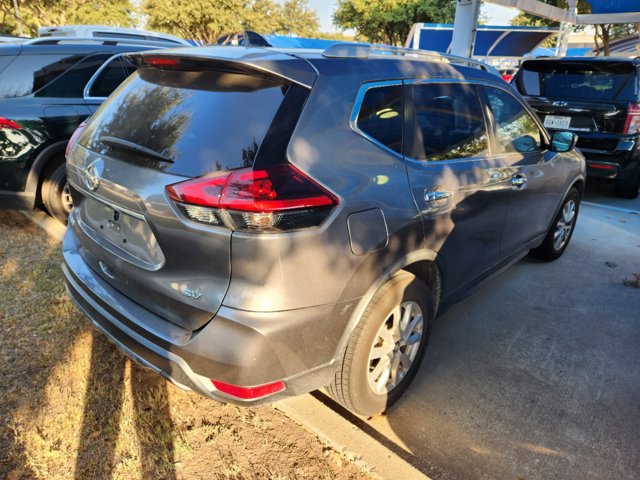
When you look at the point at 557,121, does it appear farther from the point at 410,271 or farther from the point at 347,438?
the point at 347,438

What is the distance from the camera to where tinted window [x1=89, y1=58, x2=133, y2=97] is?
15.6 ft

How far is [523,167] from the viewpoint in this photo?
10.7 ft

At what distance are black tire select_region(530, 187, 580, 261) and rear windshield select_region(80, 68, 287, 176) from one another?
3.41 m

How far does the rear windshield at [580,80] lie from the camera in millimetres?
6125

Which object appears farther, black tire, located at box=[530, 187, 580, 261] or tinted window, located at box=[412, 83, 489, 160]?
black tire, located at box=[530, 187, 580, 261]

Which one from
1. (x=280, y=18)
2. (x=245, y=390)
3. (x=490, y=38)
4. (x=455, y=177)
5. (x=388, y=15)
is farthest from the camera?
(x=280, y=18)

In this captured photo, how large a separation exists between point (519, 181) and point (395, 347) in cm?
163

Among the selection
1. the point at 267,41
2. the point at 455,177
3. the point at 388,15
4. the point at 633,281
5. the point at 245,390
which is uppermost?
the point at 388,15

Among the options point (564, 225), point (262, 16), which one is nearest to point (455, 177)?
point (564, 225)

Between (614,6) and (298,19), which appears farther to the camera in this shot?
(298,19)

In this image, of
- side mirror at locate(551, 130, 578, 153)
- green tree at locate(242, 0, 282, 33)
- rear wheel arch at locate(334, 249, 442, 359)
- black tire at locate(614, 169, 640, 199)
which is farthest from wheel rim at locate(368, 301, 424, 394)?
green tree at locate(242, 0, 282, 33)

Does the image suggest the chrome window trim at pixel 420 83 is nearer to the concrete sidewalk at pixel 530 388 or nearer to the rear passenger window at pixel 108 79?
the concrete sidewalk at pixel 530 388

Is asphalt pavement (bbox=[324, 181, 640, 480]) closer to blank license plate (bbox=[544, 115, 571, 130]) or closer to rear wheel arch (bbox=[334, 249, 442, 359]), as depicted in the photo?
rear wheel arch (bbox=[334, 249, 442, 359])

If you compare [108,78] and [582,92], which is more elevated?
[108,78]
